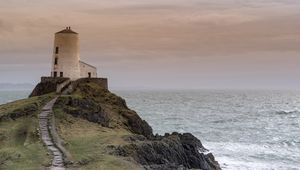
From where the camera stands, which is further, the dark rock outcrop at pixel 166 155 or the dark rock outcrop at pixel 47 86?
the dark rock outcrop at pixel 47 86

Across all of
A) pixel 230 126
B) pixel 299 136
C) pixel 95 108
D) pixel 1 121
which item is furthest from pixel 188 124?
pixel 1 121

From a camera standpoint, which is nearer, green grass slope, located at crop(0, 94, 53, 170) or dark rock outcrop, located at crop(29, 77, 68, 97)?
green grass slope, located at crop(0, 94, 53, 170)

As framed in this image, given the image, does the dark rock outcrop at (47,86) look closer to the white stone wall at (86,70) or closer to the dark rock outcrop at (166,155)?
the white stone wall at (86,70)

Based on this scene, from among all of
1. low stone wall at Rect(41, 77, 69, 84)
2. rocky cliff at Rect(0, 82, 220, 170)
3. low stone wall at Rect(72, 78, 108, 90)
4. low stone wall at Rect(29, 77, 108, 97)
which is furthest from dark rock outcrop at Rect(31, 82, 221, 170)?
low stone wall at Rect(41, 77, 69, 84)

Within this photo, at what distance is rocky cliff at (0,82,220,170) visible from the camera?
3716cm

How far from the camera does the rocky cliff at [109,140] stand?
3716cm

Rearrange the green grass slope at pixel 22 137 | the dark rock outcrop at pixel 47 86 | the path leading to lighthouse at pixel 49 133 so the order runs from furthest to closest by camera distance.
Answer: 1. the dark rock outcrop at pixel 47 86
2. the green grass slope at pixel 22 137
3. the path leading to lighthouse at pixel 49 133

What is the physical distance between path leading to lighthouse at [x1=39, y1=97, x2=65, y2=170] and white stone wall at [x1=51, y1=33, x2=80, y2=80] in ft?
37.4

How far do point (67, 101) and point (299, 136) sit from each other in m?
46.4

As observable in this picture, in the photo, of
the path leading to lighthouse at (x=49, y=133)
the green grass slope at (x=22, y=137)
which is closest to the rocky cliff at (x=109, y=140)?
the path leading to lighthouse at (x=49, y=133)

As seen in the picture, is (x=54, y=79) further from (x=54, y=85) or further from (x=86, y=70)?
(x=86, y=70)

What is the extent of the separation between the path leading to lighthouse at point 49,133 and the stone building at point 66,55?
11.4 metres

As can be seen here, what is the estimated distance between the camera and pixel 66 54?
7119cm

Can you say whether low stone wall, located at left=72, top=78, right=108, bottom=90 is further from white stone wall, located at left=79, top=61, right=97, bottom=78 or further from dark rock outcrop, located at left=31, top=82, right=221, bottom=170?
white stone wall, located at left=79, top=61, right=97, bottom=78
